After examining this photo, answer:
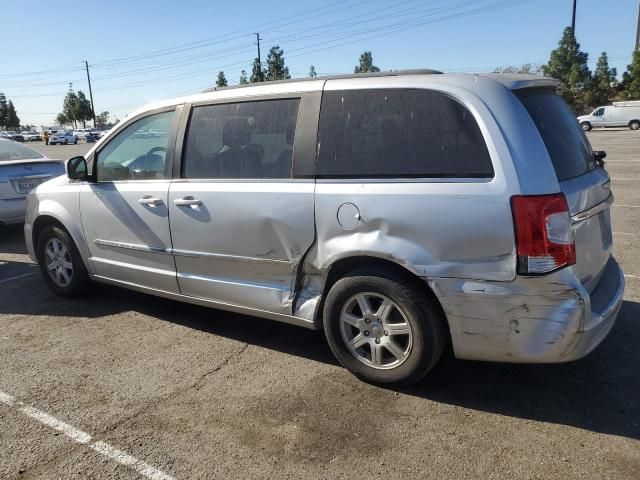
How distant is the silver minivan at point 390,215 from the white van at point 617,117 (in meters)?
39.4

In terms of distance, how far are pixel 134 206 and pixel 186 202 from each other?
2.16ft

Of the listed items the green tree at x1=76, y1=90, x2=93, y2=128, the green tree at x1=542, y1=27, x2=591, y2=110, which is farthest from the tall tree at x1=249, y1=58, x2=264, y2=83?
the green tree at x1=76, y1=90, x2=93, y2=128

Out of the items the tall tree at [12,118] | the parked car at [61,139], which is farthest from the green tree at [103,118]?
the parked car at [61,139]

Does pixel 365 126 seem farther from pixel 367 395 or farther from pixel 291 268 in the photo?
pixel 367 395

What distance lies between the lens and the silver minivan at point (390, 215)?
2906mm

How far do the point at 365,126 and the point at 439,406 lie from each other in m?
1.74

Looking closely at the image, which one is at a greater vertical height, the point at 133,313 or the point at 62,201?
the point at 62,201

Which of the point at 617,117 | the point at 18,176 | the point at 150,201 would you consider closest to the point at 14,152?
the point at 18,176

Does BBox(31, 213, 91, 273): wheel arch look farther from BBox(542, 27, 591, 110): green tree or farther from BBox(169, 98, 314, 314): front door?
BBox(542, 27, 591, 110): green tree

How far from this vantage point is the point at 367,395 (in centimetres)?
340

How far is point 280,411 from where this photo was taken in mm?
3258

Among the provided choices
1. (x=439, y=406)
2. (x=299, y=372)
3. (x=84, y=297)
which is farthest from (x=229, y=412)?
(x=84, y=297)

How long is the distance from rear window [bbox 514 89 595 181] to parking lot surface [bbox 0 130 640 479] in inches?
52.8

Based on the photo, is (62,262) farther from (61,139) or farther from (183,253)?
(61,139)
